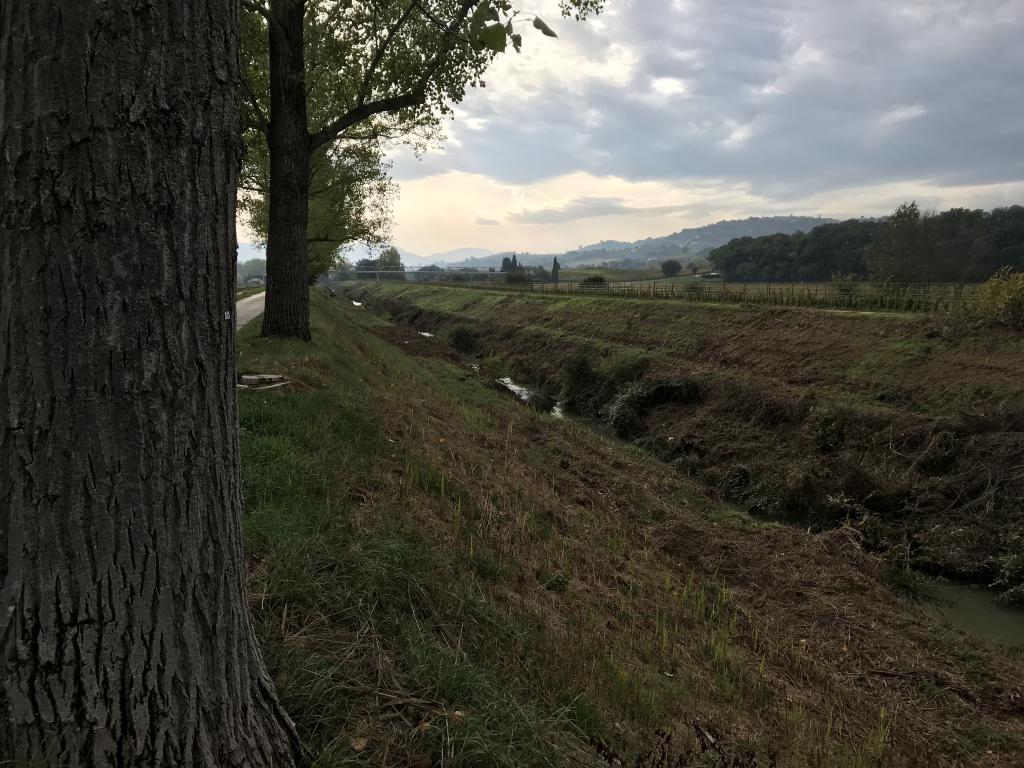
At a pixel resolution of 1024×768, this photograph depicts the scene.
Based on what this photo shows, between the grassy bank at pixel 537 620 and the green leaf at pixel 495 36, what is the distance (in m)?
2.77

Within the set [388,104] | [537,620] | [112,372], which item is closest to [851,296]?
[388,104]

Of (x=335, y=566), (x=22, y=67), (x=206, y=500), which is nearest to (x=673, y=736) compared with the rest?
(x=335, y=566)

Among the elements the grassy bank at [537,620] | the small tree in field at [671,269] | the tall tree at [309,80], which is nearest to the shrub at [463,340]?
the tall tree at [309,80]

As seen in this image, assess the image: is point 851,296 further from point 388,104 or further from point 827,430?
point 388,104

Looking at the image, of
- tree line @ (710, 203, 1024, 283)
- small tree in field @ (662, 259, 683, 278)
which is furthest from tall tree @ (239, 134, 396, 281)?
small tree in field @ (662, 259, 683, 278)


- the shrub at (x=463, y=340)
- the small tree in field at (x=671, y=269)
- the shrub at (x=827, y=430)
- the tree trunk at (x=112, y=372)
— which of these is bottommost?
the shrub at (x=827, y=430)

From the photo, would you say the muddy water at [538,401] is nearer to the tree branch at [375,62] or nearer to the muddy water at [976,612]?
the tree branch at [375,62]

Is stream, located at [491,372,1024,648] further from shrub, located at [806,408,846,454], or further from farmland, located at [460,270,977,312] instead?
farmland, located at [460,270,977,312]

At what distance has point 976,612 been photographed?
30.4 ft

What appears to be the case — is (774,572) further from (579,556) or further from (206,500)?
(206,500)

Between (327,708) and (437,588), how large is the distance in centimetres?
158

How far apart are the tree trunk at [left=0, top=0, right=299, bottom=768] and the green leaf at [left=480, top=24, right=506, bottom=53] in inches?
35.0

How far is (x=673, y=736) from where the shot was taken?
3564 mm

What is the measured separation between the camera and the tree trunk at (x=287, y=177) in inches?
420
